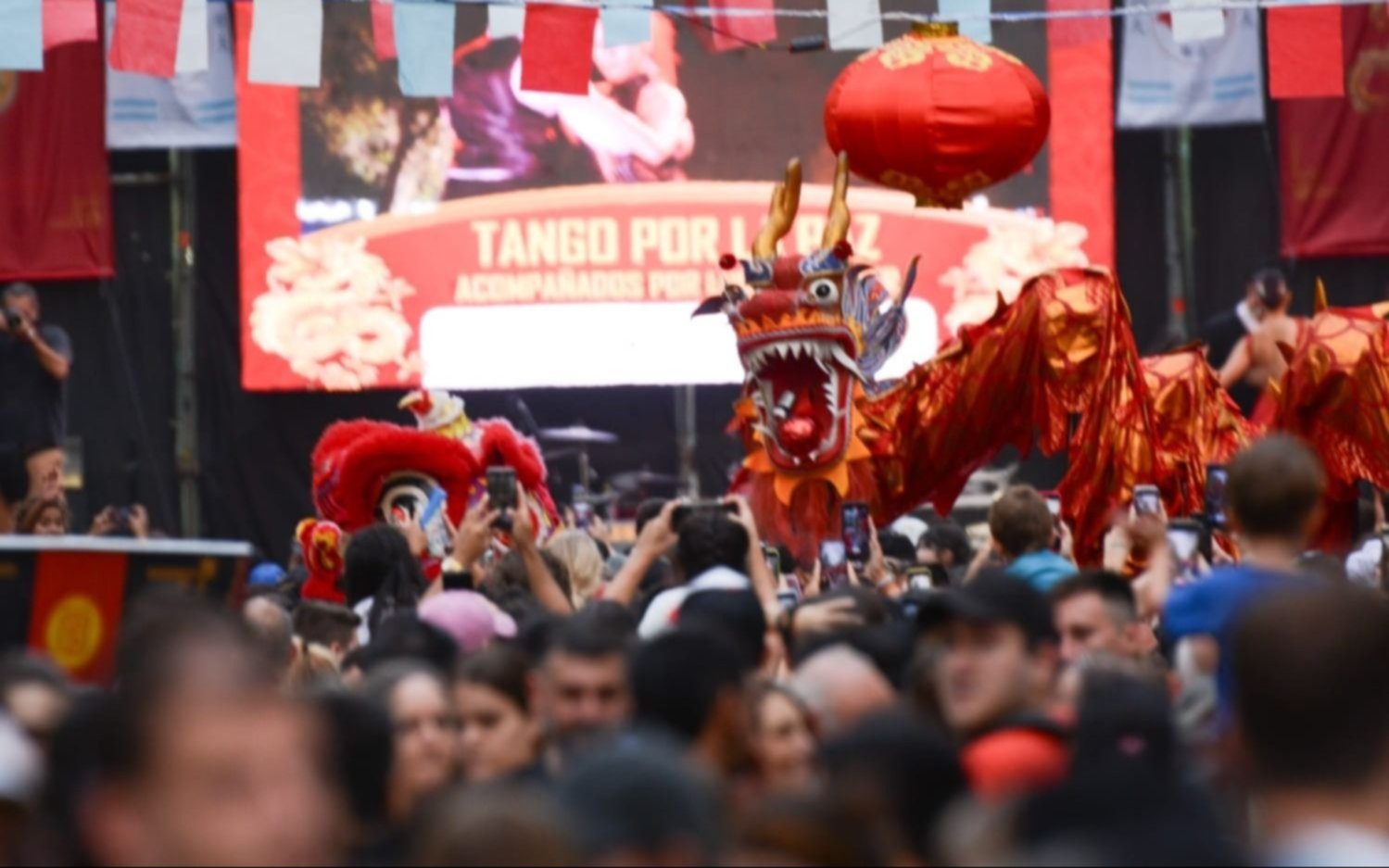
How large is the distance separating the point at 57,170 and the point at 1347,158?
7052 millimetres

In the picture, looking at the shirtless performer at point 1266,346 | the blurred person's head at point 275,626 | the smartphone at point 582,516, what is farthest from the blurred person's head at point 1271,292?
the blurred person's head at point 275,626

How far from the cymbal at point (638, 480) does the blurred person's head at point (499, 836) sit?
11210mm

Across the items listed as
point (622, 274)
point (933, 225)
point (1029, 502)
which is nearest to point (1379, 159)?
point (933, 225)

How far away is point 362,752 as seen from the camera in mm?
4086

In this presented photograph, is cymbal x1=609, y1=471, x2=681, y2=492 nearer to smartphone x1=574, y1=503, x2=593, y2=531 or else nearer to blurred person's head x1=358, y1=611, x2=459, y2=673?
smartphone x1=574, y1=503, x2=593, y2=531

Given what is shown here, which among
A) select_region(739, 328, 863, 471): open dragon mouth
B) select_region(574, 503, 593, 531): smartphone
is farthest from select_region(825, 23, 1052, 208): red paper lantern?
select_region(574, 503, 593, 531): smartphone

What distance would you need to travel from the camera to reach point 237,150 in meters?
14.6

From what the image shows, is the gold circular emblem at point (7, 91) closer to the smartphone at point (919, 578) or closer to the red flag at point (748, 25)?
the red flag at point (748, 25)

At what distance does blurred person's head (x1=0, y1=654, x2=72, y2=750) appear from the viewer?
429 cm

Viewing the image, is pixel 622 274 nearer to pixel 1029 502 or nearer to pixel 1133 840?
pixel 1029 502

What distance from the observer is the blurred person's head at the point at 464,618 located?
5.80 m

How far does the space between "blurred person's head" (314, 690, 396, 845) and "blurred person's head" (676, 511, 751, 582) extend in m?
2.10

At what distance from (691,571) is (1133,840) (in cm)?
326

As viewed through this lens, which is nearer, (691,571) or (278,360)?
(691,571)
